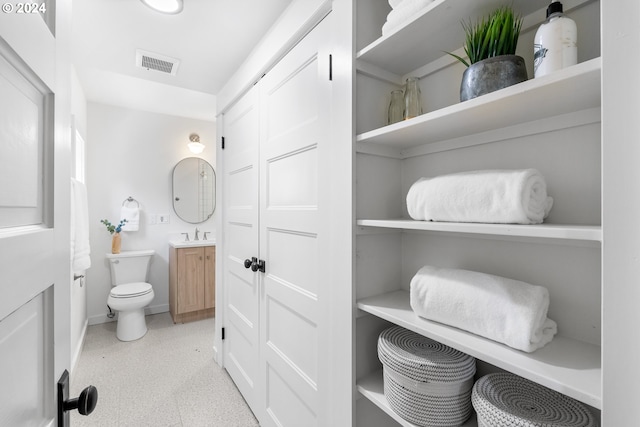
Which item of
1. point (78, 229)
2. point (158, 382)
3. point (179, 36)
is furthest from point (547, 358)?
point (78, 229)

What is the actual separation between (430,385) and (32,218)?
0.97 m

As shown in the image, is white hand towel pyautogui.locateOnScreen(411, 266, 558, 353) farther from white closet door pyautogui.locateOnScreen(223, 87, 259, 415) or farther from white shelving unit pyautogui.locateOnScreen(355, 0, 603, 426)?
white closet door pyautogui.locateOnScreen(223, 87, 259, 415)

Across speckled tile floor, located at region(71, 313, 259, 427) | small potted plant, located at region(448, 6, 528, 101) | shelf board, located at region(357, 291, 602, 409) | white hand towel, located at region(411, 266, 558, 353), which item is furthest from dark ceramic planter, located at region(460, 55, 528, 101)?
speckled tile floor, located at region(71, 313, 259, 427)

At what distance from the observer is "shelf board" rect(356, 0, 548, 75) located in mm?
762

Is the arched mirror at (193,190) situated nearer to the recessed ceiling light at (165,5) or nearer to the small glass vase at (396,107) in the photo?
the recessed ceiling light at (165,5)

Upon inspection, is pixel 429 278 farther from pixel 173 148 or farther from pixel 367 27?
pixel 173 148

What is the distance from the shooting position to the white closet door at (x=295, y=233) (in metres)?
1.19

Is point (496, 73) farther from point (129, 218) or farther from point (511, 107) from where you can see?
point (129, 218)

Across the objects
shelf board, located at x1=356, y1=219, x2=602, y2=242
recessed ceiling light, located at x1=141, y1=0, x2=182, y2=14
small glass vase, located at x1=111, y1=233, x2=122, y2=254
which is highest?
recessed ceiling light, located at x1=141, y1=0, x2=182, y2=14

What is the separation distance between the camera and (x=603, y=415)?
0.48 meters

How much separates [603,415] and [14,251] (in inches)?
38.3

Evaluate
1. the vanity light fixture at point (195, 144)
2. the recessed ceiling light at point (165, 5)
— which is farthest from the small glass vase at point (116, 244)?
the recessed ceiling light at point (165, 5)

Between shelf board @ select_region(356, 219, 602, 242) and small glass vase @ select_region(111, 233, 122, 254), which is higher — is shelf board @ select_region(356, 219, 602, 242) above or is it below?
above

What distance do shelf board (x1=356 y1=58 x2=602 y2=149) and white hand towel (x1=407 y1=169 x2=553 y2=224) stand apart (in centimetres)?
15
